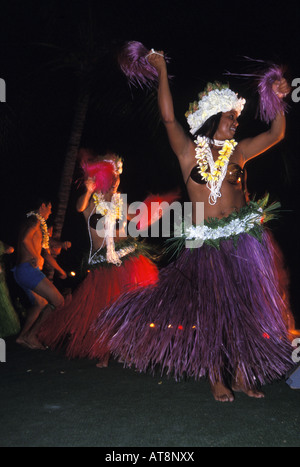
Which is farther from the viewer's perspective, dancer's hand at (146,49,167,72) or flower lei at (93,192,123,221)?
flower lei at (93,192,123,221)

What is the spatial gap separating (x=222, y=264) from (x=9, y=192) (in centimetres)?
598

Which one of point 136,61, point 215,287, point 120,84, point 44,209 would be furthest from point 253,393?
point 120,84

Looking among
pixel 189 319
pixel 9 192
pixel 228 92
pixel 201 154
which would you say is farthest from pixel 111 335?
pixel 9 192

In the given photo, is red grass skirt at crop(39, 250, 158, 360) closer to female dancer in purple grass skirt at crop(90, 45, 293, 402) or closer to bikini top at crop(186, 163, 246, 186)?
female dancer in purple grass skirt at crop(90, 45, 293, 402)

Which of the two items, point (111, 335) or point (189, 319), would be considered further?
point (111, 335)

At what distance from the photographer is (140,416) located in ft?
8.29

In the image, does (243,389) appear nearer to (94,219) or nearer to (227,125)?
(227,125)

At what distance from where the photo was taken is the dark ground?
85.5 inches

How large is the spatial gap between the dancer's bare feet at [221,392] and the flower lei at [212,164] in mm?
1100

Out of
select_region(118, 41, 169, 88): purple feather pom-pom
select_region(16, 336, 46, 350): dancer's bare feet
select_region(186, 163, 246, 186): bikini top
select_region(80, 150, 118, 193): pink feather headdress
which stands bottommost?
select_region(16, 336, 46, 350): dancer's bare feet

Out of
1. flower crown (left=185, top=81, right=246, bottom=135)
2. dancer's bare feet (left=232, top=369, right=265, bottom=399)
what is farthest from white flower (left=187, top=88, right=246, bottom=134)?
dancer's bare feet (left=232, top=369, right=265, bottom=399)

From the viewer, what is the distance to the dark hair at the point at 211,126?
10.9ft

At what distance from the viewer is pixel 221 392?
2.76 meters
